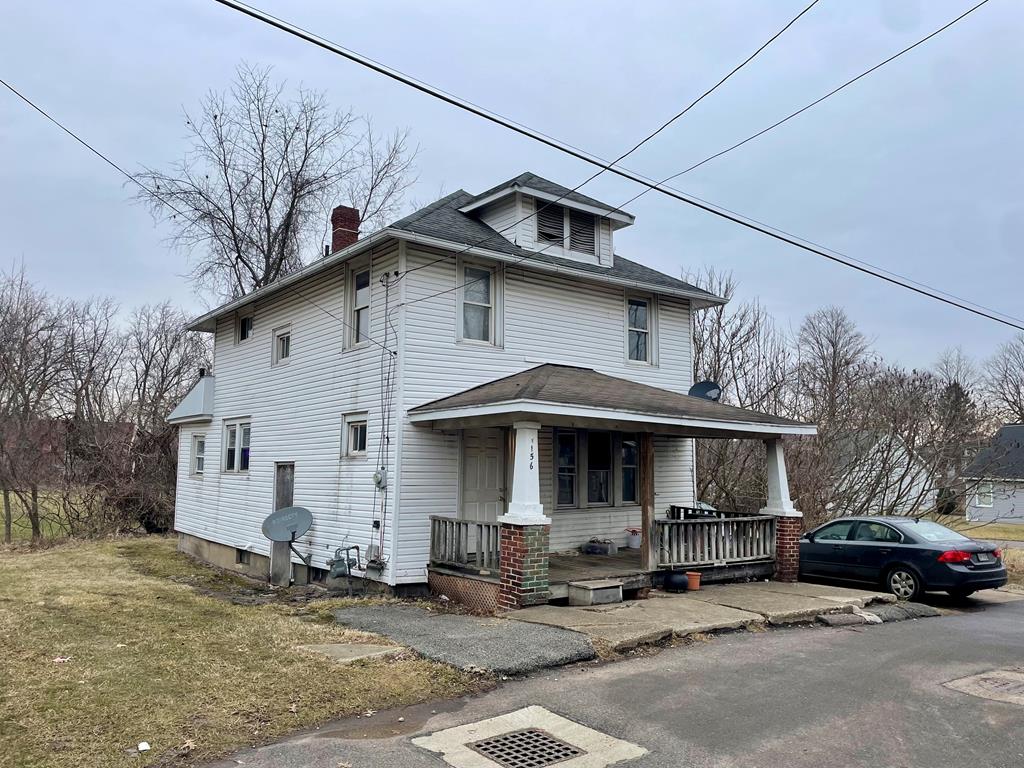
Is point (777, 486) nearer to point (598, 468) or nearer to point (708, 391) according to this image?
point (708, 391)

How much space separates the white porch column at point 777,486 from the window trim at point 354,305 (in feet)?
24.6

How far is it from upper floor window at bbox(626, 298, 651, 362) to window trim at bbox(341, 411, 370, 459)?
5.53 meters

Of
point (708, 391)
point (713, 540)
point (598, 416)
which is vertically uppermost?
point (708, 391)

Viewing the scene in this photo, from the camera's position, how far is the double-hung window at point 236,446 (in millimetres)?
17266

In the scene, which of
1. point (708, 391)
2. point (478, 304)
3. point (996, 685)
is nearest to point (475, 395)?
point (478, 304)

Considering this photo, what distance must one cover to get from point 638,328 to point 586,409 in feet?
17.7

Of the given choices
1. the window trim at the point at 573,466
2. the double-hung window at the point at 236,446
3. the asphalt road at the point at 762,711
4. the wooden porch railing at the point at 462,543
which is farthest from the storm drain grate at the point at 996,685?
the double-hung window at the point at 236,446

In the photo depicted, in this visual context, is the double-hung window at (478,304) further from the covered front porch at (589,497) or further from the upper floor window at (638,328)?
the upper floor window at (638,328)

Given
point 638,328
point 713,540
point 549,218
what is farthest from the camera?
point 638,328

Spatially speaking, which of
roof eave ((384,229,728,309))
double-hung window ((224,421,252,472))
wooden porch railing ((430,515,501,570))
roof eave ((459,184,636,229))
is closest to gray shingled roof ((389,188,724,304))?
roof eave ((384,229,728,309))

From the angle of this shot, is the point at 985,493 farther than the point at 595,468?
Yes

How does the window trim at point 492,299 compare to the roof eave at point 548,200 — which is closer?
the window trim at point 492,299

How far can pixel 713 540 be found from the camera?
1262 cm

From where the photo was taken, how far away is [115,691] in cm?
633
